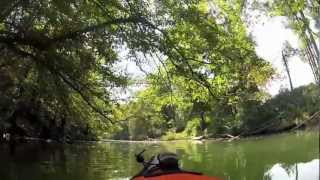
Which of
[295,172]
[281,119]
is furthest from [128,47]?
[281,119]

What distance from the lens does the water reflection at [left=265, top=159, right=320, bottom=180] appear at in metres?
11.6

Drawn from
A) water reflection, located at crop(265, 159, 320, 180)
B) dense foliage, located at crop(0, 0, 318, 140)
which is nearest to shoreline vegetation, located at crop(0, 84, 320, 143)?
water reflection, located at crop(265, 159, 320, 180)

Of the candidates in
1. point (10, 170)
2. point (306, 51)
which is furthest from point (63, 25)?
point (306, 51)

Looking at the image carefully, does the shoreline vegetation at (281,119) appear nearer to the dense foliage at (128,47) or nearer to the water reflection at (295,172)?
the water reflection at (295,172)

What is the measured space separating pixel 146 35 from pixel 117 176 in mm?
4276

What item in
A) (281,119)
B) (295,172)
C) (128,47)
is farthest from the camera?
(281,119)

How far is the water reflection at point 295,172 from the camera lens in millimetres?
11555

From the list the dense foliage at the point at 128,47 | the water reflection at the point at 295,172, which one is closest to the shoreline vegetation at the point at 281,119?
the water reflection at the point at 295,172

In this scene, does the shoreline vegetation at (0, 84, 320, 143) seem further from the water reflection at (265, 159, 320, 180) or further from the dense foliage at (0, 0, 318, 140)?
the dense foliage at (0, 0, 318, 140)

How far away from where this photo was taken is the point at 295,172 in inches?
486

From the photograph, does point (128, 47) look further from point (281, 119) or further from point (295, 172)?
point (281, 119)

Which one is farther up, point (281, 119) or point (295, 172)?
point (281, 119)

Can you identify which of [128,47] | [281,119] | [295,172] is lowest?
[295,172]

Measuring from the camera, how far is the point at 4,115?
2348cm
